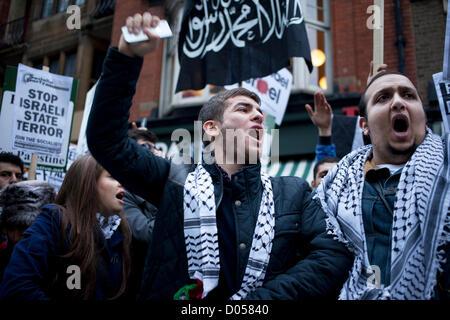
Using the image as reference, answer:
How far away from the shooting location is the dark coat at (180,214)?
1.72m

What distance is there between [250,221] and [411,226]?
2.36 ft

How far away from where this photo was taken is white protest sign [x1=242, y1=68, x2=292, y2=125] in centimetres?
600

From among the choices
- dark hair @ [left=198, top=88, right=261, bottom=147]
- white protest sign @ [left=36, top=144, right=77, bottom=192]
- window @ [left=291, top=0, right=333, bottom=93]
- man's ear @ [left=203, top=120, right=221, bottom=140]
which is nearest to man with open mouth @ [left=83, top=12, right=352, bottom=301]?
man's ear @ [left=203, top=120, right=221, bottom=140]

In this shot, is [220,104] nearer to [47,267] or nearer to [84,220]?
[84,220]

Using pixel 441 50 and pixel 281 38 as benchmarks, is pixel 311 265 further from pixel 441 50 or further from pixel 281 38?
pixel 441 50

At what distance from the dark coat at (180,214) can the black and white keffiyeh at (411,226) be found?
10 cm

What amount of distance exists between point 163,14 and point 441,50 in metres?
6.83

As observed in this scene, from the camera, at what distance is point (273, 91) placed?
20.3 ft

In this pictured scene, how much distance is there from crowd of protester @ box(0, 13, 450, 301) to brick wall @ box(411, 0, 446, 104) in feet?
22.2

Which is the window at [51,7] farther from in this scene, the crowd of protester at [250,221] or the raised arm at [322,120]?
the crowd of protester at [250,221]

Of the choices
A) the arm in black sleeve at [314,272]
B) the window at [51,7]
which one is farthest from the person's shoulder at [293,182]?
the window at [51,7]

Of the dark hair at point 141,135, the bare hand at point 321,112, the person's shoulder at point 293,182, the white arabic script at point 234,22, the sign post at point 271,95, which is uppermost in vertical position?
the white arabic script at point 234,22

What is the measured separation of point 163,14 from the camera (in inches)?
421
